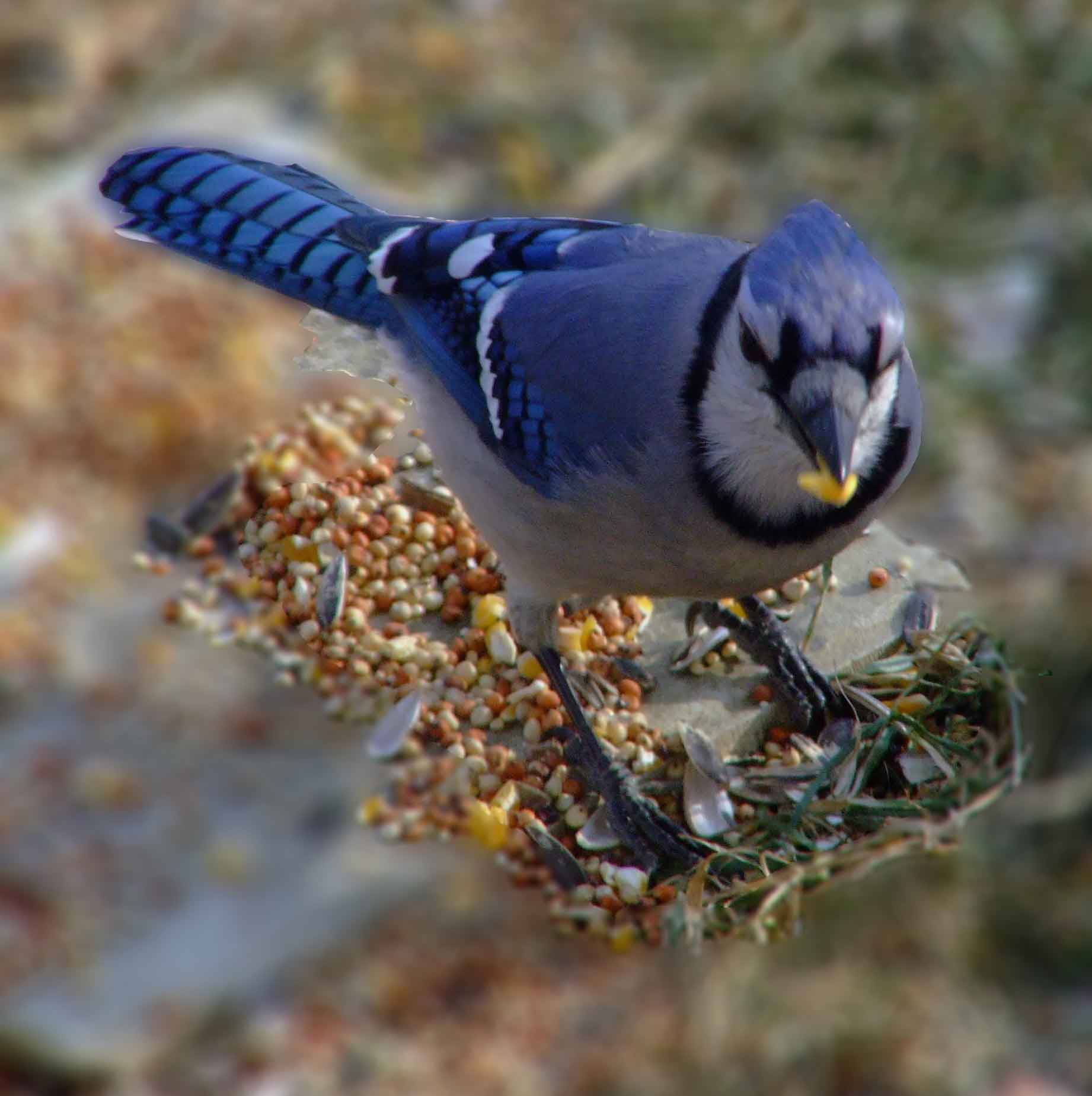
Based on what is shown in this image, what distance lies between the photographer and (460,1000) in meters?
2.90

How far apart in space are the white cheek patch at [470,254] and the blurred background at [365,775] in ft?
1.66

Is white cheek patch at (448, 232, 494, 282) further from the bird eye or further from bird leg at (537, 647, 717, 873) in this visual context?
bird leg at (537, 647, 717, 873)

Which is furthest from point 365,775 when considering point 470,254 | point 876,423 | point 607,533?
point 876,423

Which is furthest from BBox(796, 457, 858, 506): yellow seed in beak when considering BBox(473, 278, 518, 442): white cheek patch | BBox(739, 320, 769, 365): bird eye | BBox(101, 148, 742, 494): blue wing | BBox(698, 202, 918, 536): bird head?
BBox(473, 278, 518, 442): white cheek patch

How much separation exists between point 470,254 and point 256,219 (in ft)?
0.72

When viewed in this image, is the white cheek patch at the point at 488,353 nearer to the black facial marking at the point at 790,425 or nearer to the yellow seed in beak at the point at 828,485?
the black facial marking at the point at 790,425

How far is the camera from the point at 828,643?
1232 millimetres

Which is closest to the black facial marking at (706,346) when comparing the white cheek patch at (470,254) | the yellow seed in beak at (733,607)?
the yellow seed in beak at (733,607)

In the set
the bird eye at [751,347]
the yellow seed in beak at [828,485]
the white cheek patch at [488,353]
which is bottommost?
the white cheek patch at [488,353]

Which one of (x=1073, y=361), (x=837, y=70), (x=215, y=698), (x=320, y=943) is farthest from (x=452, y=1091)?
(x=837, y=70)

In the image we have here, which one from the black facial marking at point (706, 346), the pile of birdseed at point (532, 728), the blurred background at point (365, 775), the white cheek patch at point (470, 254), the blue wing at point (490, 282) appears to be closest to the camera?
the pile of birdseed at point (532, 728)

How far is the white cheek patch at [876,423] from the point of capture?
1.19m

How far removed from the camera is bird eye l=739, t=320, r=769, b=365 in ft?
4.00

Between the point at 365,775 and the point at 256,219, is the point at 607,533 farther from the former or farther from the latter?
the point at 365,775
